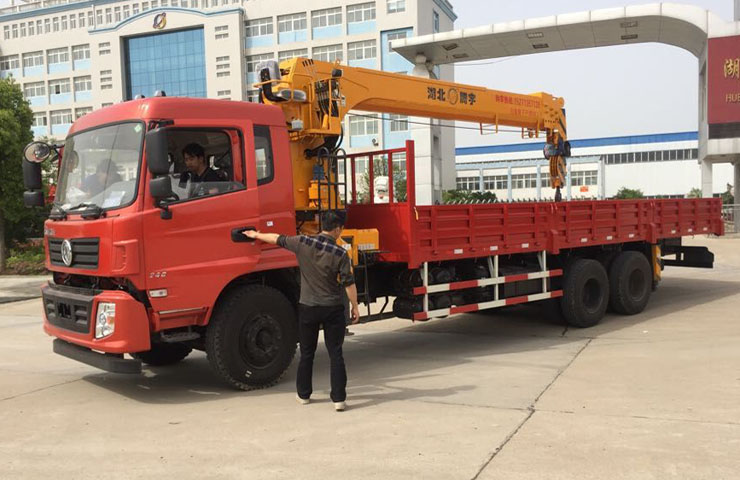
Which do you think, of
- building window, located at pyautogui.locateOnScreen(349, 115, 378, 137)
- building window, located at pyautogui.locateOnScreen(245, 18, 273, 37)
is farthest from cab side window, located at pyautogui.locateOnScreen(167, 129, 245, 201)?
building window, located at pyautogui.locateOnScreen(245, 18, 273, 37)

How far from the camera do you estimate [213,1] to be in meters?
57.9

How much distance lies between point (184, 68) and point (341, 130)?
5344 centimetres

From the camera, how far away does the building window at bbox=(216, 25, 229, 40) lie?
54.1 metres

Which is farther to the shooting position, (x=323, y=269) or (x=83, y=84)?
(x=83, y=84)

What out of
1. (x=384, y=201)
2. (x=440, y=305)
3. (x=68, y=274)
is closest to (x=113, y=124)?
(x=68, y=274)

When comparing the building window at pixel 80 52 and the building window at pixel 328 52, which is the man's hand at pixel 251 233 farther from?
the building window at pixel 80 52

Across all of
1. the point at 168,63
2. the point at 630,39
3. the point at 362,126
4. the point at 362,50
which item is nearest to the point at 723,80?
the point at 630,39

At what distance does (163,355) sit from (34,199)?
2216 mm

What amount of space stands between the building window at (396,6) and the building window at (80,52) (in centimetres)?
2993

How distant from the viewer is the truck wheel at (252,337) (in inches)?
235

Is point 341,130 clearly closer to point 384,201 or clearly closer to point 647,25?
point 384,201

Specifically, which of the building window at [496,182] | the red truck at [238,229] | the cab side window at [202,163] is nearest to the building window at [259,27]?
the building window at [496,182]

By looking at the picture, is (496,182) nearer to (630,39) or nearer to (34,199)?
(630,39)

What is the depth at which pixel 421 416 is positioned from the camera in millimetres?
5297
